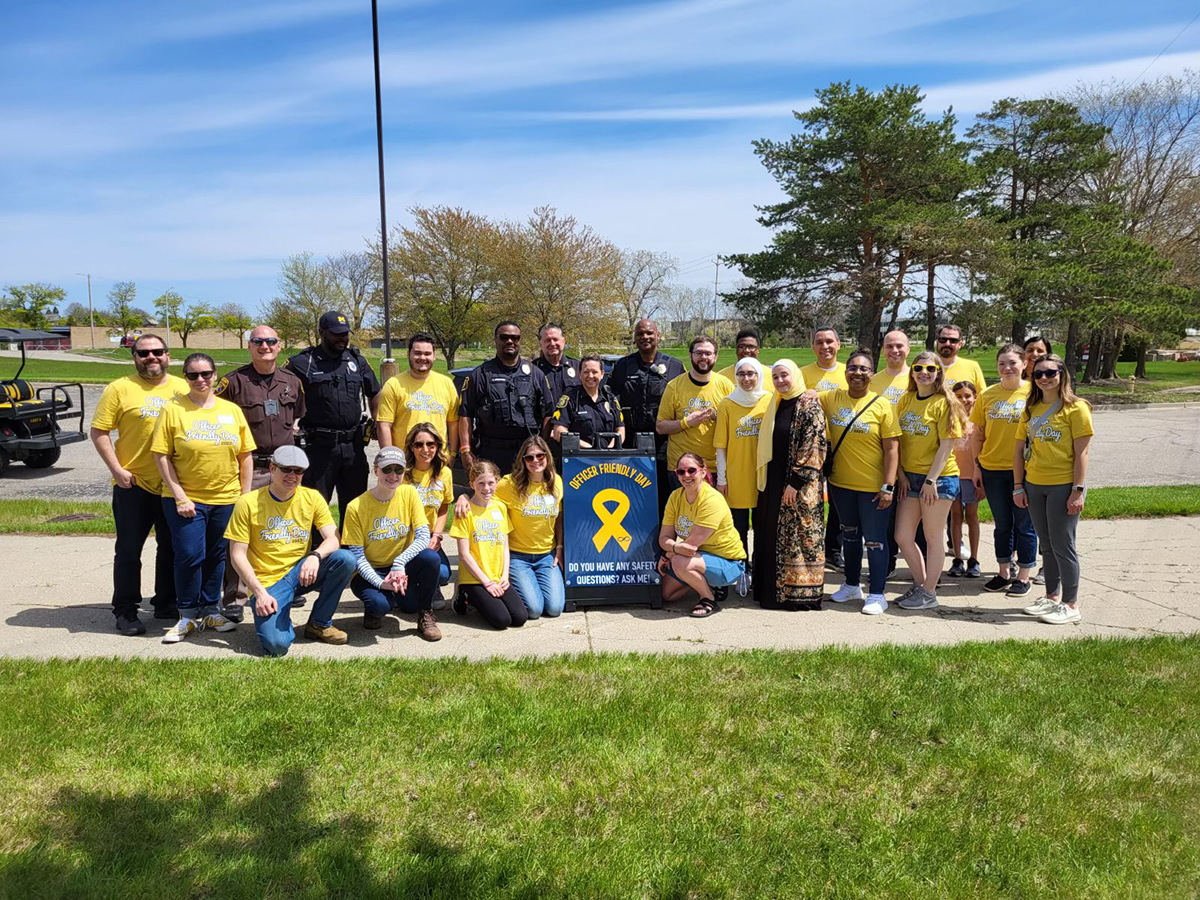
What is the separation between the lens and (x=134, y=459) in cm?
574

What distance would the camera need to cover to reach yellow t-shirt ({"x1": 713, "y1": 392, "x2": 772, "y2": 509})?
6.49 meters

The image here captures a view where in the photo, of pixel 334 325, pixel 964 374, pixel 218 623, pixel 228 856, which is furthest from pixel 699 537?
pixel 228 856

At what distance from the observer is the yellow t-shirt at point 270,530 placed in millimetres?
5488

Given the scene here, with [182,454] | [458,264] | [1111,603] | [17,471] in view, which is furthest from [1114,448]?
[458,264]

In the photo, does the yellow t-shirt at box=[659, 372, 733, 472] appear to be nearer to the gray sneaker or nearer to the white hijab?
the white hijab

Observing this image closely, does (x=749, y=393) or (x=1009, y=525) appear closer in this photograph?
(x=749, y=393)

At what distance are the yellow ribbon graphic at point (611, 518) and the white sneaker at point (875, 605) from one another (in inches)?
71.6

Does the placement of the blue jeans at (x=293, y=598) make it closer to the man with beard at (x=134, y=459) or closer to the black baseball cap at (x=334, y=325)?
the man with beard at (x=134, y=459)

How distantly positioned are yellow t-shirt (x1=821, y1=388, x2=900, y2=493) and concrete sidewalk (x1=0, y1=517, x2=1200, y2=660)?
993 mm

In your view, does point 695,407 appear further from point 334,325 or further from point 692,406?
point 334,325

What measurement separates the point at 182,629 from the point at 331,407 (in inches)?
72.5

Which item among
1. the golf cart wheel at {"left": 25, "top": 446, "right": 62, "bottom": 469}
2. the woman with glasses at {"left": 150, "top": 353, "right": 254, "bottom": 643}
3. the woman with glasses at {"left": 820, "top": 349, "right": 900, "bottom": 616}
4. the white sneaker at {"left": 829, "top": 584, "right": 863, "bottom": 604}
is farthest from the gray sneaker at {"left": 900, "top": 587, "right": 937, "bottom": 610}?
the golf cart wheel at {"left": 25, "top": 446, "right": 62, "bottom": 469}

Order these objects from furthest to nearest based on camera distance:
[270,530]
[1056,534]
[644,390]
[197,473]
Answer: [644,390], [1056,534], [197,473], [270,530]

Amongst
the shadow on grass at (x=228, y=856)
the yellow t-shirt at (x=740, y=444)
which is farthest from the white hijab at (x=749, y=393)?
the shadow on grass at (x=228, y=856)
